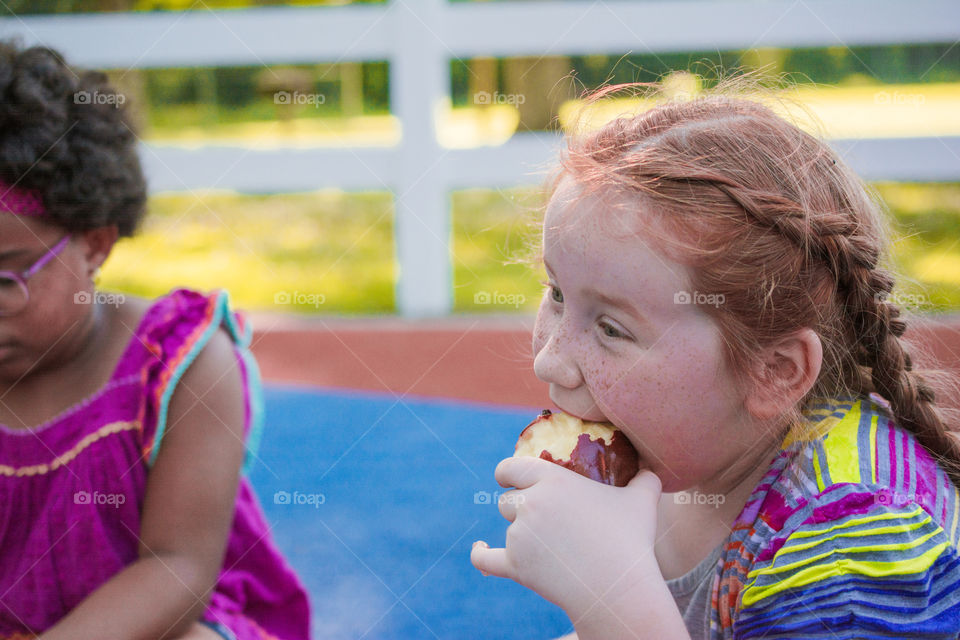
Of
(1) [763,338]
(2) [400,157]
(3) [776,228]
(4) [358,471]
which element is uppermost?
(3) [776,228]

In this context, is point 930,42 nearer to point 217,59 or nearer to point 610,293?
point 217,59

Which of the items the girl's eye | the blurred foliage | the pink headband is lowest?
the blurred foliage

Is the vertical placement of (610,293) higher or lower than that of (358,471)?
higher

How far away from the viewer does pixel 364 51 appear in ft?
15.0

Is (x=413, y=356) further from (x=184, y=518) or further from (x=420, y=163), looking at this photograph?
(x=184, y=518)

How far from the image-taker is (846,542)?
0.92 m

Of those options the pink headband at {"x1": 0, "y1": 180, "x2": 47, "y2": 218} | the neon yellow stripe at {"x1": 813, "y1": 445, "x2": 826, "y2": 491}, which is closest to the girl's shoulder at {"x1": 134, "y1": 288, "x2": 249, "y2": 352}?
the pink headband at {"x1": 0, "y1": 180, "x2": 47, "y2": 218}

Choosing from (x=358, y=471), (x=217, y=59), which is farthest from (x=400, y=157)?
(x=358, y=471)

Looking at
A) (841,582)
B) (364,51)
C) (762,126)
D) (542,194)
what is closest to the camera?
(841,582)

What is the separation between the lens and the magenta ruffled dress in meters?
1.38

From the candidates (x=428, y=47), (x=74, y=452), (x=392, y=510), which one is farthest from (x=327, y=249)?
(x=74, y=452)

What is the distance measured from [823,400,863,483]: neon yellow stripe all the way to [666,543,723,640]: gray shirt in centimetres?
20

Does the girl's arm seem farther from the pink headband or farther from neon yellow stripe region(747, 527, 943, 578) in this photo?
neon yellow stripe region(747, 527, 943, 578)

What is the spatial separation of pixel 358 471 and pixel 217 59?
2796 mm
